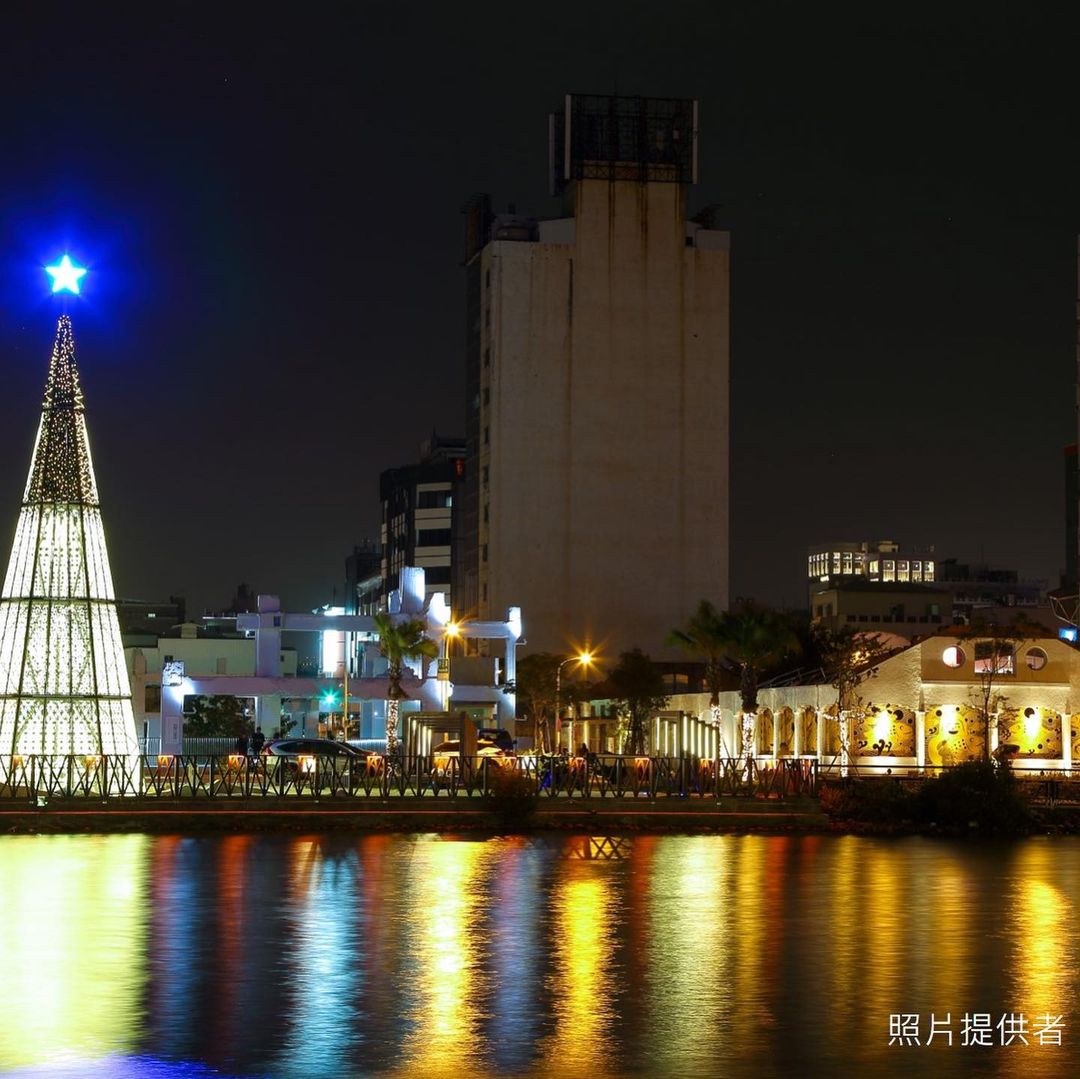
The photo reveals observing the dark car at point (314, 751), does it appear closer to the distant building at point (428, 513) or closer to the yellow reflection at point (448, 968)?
the yellow reflection at point (448, 968)

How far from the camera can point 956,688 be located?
65.5 metres

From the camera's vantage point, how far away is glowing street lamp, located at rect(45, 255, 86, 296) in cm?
5503

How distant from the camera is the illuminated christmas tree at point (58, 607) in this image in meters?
56.1

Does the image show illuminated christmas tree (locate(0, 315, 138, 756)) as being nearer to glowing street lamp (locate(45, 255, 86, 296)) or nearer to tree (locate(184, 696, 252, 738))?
glowing street lamp (locate(45, 255, 86, 296))

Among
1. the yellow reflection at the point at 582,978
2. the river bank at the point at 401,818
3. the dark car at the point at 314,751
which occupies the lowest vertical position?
the yellow reflection at the point at 582,978

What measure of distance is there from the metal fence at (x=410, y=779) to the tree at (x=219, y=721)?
2767 inches

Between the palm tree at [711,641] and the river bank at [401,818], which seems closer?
the river bank at [401,818]

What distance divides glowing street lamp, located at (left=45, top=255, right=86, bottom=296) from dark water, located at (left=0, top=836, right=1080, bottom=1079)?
18.2 metres

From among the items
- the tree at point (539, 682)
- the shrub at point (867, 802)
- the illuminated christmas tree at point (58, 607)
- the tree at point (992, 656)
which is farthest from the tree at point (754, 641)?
the tree at point (539, 682)

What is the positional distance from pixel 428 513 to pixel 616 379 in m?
53.6

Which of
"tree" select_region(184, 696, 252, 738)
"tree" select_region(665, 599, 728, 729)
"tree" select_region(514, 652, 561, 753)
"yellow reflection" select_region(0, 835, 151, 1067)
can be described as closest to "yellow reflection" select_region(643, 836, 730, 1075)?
"yellow reflection" select_region(0, 835, 151, 1067)

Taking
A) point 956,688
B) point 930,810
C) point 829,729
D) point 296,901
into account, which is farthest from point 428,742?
point 296,901

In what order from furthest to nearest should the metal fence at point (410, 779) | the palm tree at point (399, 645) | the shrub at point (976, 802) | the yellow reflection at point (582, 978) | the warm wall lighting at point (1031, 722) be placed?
the palm tree at point (399, 645), the warm wall lighting at point (1031, 722), the shrub at point (976, 802), the metal fence at point (410, 779), the yellow reflection at point (582, 978)

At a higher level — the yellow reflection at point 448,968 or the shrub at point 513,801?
the shrub at point 513,801
